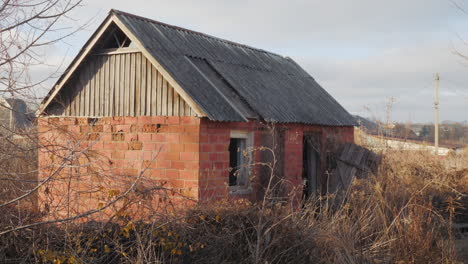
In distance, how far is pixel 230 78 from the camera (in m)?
11.1

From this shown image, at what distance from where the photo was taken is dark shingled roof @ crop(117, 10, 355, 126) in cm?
949

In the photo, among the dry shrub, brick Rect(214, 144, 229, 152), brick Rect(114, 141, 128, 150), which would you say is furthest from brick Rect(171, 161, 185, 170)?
the dry shrub

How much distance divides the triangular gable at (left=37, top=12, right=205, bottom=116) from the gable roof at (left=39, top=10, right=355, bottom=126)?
22 cm

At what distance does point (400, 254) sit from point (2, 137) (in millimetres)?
5470

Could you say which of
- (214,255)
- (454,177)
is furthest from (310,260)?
(454,177)

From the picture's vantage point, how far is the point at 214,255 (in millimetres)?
6402

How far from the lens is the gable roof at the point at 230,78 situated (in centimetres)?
945

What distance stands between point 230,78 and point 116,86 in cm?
257

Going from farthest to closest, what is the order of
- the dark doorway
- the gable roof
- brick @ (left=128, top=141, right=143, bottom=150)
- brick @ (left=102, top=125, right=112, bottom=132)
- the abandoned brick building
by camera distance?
the dark doorway → brick @ (left=102, top=125, right=112, bottom=132) → brick @ (left=128, top=141, right=143, bottom=150) → the gable roof → the abandoned brick building

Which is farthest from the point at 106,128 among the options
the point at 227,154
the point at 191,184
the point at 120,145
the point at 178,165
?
the point at 227,154

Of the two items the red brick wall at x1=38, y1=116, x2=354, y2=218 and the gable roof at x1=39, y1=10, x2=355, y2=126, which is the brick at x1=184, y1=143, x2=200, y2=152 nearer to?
the red brick wall at x1=38, y1=116, x2=354, y2=218

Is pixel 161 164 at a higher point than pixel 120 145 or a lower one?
lower

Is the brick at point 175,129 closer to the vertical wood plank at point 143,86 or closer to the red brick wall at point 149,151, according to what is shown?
the red brick wall at point 149,151

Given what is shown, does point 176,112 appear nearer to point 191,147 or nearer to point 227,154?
point 191,147
